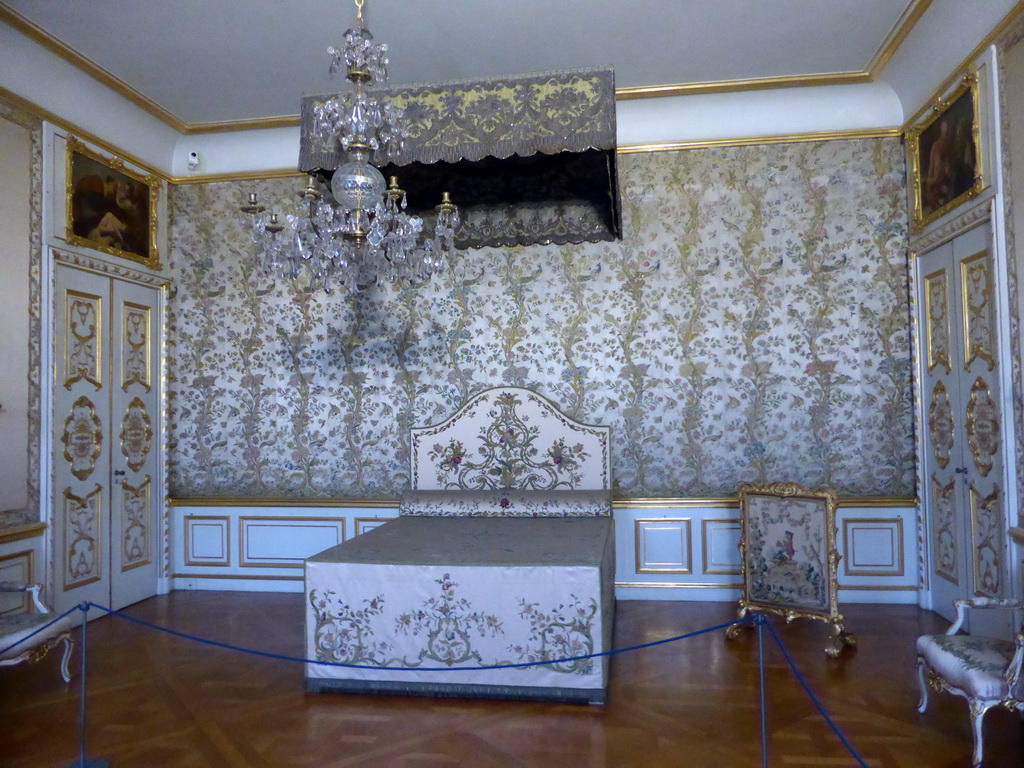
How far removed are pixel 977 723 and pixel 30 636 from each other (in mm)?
4235

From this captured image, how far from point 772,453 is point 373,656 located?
329 centimetres

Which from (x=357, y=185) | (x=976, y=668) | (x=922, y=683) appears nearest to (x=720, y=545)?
(x=922, y=683)

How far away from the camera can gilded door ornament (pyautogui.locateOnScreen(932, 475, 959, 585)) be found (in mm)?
4543

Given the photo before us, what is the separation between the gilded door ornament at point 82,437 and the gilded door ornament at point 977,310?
19.2 feet

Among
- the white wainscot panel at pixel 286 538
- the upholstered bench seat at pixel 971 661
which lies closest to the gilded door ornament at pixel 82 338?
the white wainscot panel at pixel 286 538

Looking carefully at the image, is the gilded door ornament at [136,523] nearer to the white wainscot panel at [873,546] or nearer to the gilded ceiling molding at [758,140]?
the gilded ceiling molding at [758,140]

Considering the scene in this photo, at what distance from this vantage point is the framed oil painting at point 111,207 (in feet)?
16.3

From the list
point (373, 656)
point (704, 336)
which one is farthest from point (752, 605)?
point (373, 656)

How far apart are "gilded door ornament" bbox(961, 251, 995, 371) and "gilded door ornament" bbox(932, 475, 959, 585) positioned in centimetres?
89

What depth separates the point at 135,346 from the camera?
557cm

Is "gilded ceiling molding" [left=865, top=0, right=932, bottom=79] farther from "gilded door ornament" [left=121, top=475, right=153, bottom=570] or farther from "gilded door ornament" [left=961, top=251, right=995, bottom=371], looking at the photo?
"gilded door ornament" [left=121, top=475, right=153, bottom=570]

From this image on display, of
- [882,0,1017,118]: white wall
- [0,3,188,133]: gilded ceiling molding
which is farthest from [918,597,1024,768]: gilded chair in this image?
[0,3,188,133]: gilded ceiling molding

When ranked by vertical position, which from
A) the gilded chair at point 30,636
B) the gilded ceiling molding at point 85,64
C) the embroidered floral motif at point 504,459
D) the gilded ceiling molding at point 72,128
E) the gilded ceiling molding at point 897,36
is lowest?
the gilded chair at point 30,636

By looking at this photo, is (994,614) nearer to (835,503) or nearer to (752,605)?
(835,503)
